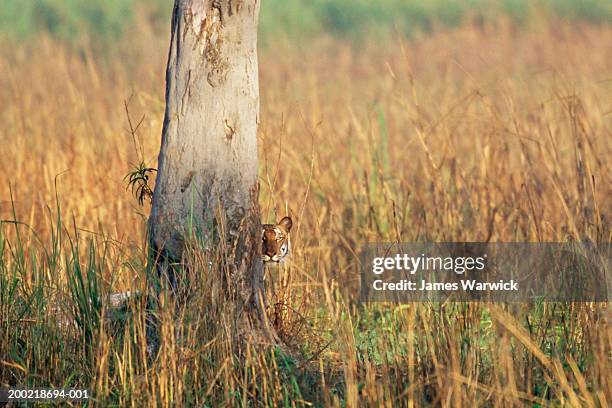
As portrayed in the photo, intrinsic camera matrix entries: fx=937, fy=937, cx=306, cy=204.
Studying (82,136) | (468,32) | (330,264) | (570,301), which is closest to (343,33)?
(468,32)

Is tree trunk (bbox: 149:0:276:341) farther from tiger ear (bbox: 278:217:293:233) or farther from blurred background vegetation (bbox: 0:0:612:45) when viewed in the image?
blurred background vegetation (bbox: 0:0:612:45)

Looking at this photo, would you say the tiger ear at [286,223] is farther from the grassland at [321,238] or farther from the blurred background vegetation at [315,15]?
the blurred background vegetation at [315,15]

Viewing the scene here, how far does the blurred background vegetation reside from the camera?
1234 cm

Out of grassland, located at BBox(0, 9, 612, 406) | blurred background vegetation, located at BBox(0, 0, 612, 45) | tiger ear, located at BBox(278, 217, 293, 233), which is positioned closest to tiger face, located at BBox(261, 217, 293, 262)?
tiger ear, located at BBox(278, 217, 293, 233)

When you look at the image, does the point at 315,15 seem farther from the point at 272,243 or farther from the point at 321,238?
the point at 272,243

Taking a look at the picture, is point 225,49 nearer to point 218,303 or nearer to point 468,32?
point 218,303

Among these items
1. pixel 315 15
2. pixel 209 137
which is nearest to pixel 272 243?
pixel 209 137

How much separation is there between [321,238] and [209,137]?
150 centimetres

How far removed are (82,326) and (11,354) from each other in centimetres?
24

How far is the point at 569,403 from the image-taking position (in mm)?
2744

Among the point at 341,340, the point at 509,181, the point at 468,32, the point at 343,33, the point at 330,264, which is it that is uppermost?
the point at 343,33

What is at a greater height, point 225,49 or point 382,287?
point 225,49

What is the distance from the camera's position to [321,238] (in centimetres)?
444

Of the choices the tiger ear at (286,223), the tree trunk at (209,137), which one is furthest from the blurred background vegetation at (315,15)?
the tree trunk at (209,137)
